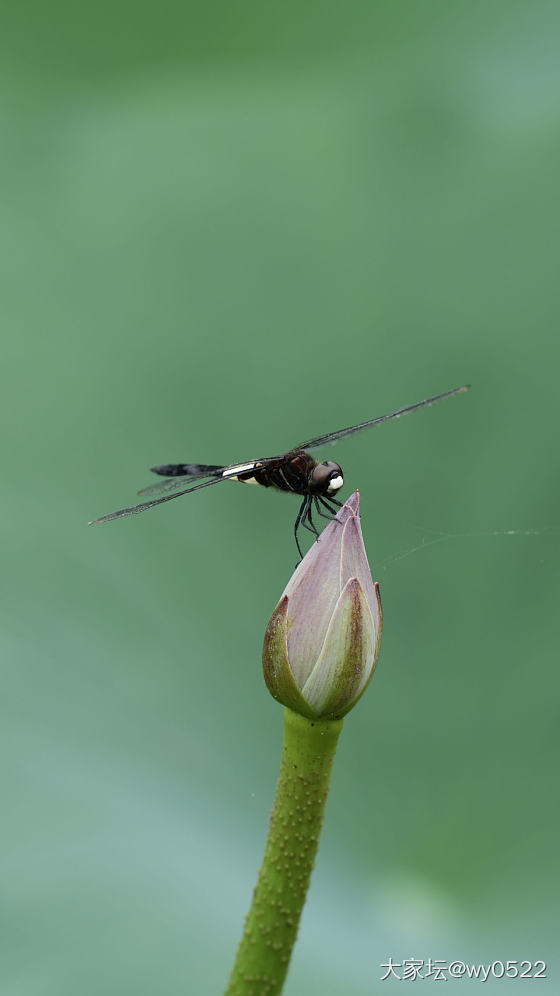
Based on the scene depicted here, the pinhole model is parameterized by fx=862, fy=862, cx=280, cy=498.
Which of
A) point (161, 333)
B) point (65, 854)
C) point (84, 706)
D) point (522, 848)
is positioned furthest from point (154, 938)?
point (161, 333)

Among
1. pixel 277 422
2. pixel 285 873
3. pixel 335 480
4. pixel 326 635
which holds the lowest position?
pixel 285 873

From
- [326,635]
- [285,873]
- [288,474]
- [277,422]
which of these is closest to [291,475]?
[288,474]

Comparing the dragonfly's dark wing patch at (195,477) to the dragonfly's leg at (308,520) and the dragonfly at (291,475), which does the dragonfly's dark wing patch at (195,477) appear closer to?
the dragonfly at (291,475)

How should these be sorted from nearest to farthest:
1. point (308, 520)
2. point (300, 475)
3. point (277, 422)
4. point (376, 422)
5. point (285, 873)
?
point (285, 873) < point (376, 422) < point (300, 475) < point (308, 520) < point (277, 422)

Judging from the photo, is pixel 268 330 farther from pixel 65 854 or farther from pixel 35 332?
pixel 65 854

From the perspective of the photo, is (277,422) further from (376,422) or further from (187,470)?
(376,422)

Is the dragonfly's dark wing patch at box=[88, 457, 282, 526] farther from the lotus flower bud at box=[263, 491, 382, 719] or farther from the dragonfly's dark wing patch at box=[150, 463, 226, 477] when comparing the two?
the lotus flower bud at box=[263, 491, 382, 719]
